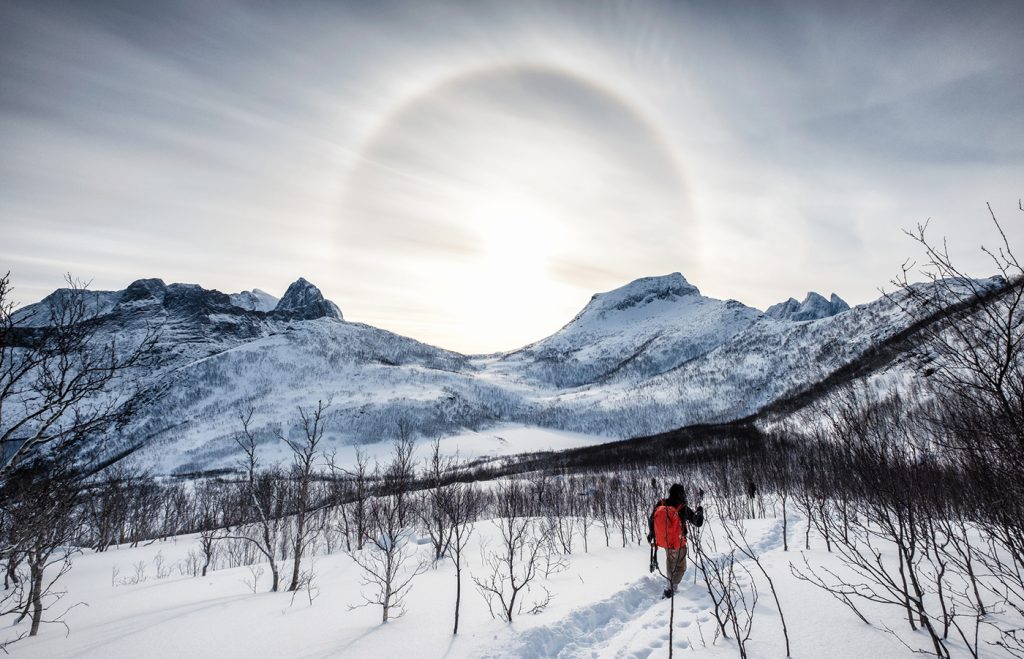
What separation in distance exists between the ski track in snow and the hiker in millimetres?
507

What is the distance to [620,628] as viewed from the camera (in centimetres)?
833

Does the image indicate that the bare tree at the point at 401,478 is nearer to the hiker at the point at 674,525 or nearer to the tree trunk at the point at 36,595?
the hiker at the point at 674,525

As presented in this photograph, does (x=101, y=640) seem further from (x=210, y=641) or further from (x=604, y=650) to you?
(x=604, y=650)

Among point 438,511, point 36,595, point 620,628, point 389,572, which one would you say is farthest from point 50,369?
point 438,511

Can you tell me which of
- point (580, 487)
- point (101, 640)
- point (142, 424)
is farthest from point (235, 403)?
point (101, 640)

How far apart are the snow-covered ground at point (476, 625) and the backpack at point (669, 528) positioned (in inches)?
44.1

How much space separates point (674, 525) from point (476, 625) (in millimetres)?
4464

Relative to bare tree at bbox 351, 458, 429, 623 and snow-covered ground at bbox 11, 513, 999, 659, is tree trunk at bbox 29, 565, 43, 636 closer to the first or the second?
snow-covered ground at bbox 11, 513, 999, 659

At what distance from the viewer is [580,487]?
2168 inches

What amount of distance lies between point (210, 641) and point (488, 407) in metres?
176

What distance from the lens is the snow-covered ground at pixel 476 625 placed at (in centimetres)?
660

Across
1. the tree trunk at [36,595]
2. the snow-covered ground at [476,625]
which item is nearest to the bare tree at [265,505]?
the snow-covered ground at [476,625]

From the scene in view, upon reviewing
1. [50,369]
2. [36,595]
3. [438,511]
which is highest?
[50,369]

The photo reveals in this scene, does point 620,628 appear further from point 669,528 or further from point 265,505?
point 265,505
